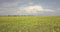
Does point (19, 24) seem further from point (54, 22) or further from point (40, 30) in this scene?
point (54, 22)

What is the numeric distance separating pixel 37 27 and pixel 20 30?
0.90 metres

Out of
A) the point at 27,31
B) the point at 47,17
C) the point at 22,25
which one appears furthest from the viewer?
the point at 47,17

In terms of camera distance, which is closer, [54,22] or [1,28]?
[1,28]

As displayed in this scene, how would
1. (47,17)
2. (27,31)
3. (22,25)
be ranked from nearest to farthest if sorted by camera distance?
(27,31), (22,25), (47,17)

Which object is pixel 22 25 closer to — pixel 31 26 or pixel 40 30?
pixel 31 26

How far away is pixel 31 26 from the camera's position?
894cm

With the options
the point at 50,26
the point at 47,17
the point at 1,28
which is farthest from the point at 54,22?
the point at 1,28

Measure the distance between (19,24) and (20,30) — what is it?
68 centimetres

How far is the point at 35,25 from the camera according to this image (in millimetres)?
8953

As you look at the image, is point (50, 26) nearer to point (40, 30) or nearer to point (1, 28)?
point (40, 30)

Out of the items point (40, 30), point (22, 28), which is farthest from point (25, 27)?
point (40, 30)

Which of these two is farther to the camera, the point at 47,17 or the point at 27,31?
the point at 47,17

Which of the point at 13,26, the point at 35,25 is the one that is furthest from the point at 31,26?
the point at 13,26

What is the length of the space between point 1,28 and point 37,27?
1.82 m
